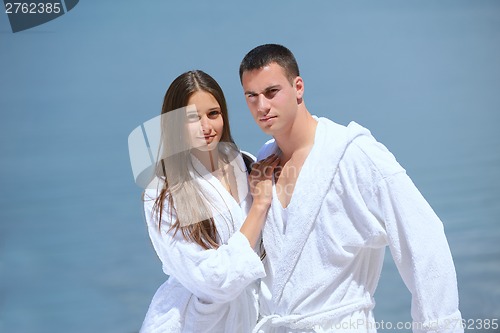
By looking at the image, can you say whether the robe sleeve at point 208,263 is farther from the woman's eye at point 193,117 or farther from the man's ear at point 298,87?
the man's ear at point 298,87

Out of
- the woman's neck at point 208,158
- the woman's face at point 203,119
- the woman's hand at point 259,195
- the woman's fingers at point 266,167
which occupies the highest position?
the woman's face at point 203,119

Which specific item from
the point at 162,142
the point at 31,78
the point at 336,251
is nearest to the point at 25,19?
the point at 31,78

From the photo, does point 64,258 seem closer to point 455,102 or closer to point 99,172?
point 99,172

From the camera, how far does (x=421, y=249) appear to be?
2.04 meters

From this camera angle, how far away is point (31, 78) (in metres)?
7.32

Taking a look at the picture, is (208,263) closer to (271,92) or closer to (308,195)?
(308,195)

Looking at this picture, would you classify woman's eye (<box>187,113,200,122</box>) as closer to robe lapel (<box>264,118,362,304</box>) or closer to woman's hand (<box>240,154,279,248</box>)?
woman's hand (<box>240,154,279,248</box>)

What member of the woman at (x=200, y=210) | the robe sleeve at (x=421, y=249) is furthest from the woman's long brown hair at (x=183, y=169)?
the robe sleeve at (x=421, y=249)

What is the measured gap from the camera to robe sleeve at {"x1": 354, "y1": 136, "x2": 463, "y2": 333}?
2035 millimetres

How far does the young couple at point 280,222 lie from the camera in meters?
2.07

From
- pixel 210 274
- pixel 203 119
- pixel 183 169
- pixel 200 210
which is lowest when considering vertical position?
pixel 210 274

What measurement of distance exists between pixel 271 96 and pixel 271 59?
97 millimetres

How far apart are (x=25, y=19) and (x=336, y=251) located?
5.88 metres

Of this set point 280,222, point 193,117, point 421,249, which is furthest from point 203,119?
point 421,249
